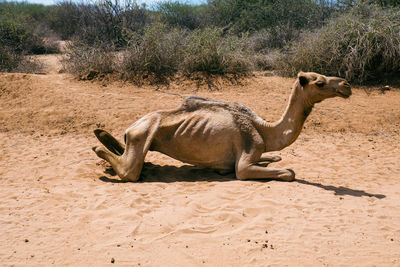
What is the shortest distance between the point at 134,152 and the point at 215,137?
47.8 inches

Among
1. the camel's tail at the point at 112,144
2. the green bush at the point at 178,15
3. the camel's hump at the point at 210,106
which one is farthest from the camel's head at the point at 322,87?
the green bush at the point at 178,15

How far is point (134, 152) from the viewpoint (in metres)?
5.61

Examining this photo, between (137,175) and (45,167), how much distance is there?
1.79 metres

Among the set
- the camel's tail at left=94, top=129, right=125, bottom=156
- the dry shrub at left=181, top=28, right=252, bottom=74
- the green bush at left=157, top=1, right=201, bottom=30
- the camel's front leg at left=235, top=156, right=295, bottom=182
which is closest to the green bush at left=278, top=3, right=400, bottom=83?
the dry shrub at left=181, top=28, right=252, bottom=74

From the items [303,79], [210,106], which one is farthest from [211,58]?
[303,79]

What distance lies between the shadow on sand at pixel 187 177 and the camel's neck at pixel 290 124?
0.60 metres

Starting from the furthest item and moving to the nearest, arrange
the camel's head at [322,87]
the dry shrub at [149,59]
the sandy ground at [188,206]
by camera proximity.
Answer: the dry shrub at [149,59], the camel's head at [322,87], the sandy ground at [188,206]

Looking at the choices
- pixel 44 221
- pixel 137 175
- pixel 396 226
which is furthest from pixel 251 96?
pixel 44 221

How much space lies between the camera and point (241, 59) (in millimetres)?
12070

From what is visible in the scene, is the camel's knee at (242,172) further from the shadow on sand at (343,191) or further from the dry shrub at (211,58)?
the dry shrub at (211,58)

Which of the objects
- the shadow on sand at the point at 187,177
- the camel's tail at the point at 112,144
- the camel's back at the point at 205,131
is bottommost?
the shadow on sand at the point at 187,177

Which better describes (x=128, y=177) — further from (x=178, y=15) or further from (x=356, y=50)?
(x=178, y=15)

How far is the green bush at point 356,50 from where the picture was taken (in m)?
11.8

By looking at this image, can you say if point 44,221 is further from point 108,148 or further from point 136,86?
point 136,86
